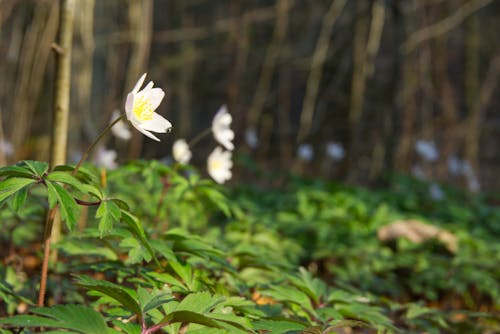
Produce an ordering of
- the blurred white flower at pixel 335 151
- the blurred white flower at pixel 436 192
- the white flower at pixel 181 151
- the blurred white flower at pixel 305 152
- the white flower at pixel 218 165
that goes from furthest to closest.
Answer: the blurred white flower at pixel 305 152 → the blurred white flower at pixel 335 151 → the blurred white flower at pixel 436 192 → the white flower at pixel 218 165 → the white flower at pixel 181 151

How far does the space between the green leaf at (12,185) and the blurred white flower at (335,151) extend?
545 cm

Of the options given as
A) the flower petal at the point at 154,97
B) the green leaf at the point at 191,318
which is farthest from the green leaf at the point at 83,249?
the green leaf at the point at 191,318

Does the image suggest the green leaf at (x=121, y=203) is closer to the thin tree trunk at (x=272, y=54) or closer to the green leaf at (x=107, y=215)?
the green leaf at (x=107, y=215)

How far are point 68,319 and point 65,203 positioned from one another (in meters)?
0.26

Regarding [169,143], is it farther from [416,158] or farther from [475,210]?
[475,210]

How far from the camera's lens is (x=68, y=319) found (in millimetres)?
1039

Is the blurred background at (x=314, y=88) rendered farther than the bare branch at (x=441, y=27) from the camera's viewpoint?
No

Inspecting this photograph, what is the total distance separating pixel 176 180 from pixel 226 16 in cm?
949

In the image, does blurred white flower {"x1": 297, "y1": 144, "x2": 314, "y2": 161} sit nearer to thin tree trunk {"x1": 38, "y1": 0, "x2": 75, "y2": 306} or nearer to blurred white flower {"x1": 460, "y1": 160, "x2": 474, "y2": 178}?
blurred white flower {"x1": 460, "y1": 160, "x2": 474, "y2": 178}

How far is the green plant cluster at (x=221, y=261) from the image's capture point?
1222mm

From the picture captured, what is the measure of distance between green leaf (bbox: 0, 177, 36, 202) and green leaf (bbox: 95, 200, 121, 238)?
15cm

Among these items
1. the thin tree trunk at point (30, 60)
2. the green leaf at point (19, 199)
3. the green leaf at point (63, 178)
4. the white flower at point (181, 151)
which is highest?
the thin tree trunk at point (30, 60)

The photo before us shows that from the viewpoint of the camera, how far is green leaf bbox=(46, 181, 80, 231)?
3.88 ft

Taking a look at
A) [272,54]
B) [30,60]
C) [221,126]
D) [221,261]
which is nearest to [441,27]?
[272,54]
